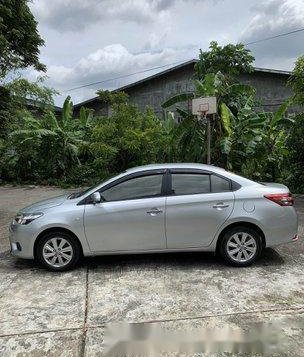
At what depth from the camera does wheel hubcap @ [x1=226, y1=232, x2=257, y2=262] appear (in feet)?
19.9

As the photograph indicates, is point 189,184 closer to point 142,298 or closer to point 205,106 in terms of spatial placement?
point 142,298

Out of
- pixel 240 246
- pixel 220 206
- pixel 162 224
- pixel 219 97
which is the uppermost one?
pixel 219 97

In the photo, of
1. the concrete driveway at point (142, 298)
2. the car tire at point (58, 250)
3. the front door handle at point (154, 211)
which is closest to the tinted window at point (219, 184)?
the front door handle at point (154, 211)

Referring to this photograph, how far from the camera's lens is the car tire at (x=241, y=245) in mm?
6074

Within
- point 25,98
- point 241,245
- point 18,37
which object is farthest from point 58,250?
point 25,98

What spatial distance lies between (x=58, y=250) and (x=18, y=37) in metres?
7.89

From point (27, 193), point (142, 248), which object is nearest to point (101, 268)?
point (142, 248)

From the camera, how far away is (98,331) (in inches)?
170

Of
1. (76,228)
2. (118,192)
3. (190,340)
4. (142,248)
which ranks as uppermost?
(118,192)

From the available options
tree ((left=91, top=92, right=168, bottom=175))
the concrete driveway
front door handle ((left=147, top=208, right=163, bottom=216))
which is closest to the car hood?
the concrete driveway

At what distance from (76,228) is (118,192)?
32.5 inches

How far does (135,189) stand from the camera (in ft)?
20.5

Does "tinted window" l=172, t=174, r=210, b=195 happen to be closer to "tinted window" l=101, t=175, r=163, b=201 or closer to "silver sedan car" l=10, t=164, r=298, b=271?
"silver sedan car" l=10, t=164, r=298, b=271

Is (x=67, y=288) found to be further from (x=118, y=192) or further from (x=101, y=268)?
(x=118, y=192)
